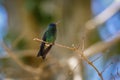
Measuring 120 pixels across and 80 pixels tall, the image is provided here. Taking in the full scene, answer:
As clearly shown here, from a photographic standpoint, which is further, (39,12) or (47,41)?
(39,12)

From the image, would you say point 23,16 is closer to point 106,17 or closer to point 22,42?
point 22,42

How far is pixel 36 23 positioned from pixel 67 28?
69 cm

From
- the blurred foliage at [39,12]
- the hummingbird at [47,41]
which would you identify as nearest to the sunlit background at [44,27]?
the blurred foliage at [39,12]

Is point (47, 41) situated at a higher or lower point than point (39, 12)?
lower

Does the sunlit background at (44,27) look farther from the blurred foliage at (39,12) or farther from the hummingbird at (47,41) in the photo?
the hummingbird at (47,41)

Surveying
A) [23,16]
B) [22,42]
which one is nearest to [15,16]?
[23,16]

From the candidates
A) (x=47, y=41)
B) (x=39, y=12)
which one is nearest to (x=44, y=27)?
(x=39, y=12)

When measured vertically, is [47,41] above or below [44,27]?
below

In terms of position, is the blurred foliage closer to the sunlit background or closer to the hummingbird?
the sunlit background

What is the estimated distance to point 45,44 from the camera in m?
2.28

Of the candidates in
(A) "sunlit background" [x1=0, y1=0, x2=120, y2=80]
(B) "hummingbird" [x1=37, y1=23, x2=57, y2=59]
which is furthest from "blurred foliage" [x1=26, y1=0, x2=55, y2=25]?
(B) "hummingbird" [x1=37, y1=23, x2=57, y2=59]

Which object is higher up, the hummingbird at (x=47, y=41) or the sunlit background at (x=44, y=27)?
the sunlit background at (x=44, y=27)

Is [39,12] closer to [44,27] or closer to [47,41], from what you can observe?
[44,27]

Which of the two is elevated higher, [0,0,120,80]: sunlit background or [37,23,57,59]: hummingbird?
[0,0,120,80]: sunlit background
